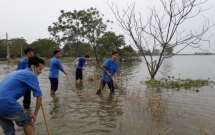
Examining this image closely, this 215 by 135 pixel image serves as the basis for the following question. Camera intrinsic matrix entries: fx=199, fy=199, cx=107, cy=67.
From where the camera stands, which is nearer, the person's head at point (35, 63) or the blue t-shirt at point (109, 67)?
the person's head at point (35, 63)

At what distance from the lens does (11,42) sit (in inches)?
2375

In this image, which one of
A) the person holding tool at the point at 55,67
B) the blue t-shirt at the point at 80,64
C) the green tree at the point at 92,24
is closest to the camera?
the person holding tool at the point at 55,67

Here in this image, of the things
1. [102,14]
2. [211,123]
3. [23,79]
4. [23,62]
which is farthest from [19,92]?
[102,14]

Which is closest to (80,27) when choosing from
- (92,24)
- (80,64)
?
(92,24)

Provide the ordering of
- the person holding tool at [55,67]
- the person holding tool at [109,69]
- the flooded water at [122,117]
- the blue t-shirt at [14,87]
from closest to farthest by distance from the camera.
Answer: the blue t-shirt at [14,87] → the flooded water at [122,117] → the person holding tool at [55,67] → the person holding tool at [109,69]

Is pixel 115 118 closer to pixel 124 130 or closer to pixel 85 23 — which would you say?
pixel 124 130

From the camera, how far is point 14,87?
2.84 metres

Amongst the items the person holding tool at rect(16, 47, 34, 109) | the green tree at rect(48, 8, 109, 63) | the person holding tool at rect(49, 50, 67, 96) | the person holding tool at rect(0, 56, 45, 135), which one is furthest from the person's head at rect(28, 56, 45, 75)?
the green tree at rect(48, 8, 109, 63)

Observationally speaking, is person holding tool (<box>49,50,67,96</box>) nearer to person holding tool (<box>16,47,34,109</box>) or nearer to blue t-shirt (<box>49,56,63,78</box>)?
blue t-shirt (<box>49,56,63,78</box>)

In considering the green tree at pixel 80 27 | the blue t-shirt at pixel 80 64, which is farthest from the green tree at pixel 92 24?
the blue t-shirt at pixel 80 64

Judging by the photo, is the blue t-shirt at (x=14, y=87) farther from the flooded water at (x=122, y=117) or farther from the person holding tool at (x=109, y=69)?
the person holding tool at (x=109, y=69)

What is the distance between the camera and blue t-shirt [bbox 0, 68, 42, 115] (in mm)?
2783

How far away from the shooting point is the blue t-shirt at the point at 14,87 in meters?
2.78

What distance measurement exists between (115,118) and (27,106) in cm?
280
